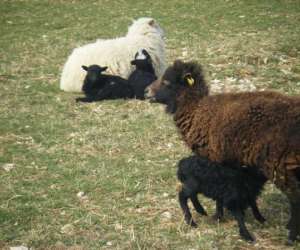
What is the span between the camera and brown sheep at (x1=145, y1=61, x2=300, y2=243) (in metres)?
5.21

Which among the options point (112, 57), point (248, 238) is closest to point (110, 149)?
point (248, 238)

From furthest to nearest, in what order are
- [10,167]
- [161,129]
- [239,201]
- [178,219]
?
1. [161,129]
2. [10,167]
3. [178,219]
4. [239,201]

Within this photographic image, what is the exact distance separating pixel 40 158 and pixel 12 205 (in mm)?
1508

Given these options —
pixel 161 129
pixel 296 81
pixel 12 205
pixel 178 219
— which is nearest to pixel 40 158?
pixel 12 205

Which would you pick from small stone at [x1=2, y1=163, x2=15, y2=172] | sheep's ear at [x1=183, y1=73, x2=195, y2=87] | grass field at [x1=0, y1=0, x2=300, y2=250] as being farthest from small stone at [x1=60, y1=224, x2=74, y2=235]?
sheep's ear at [x1=183, y1=73, x2=195, y2=87]

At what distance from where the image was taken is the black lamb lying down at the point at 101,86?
10922mm

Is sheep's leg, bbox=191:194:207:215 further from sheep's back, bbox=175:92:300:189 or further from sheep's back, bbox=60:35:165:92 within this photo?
sheep's back, bbox=60:35:165:92

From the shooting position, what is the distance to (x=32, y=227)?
6066 millimetres

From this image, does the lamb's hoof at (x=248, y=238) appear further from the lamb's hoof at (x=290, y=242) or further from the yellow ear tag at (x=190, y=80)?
the yellow ear tag at (x=190, y=80)

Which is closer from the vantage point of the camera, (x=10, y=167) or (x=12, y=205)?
(x=12, y=205)

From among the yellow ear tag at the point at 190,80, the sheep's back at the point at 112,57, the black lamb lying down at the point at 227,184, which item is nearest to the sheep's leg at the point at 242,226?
the black lamb lying down at the point at 227,184

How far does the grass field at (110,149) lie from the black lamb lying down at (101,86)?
0.32 meters

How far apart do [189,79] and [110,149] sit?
7.99 feet

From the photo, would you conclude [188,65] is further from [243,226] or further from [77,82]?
[77,82]
